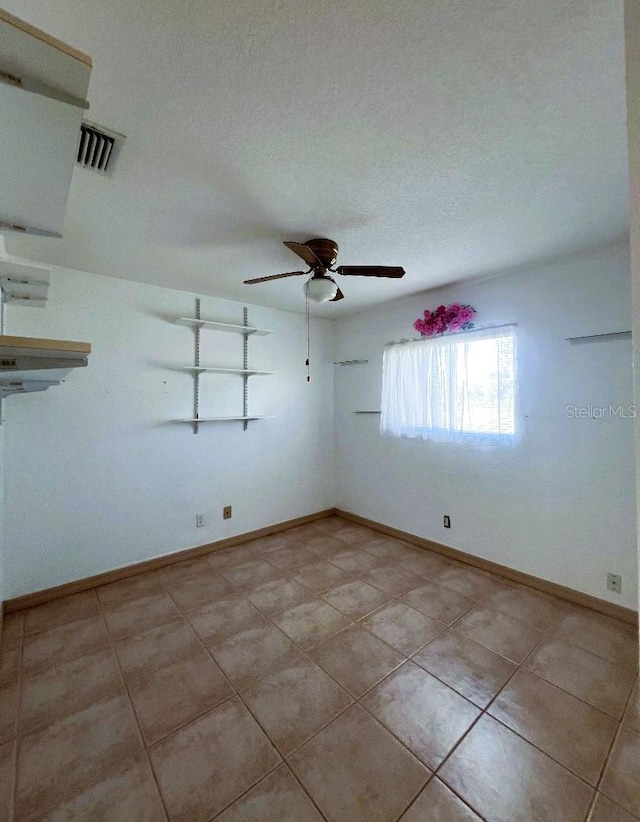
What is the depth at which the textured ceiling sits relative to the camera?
912 mm

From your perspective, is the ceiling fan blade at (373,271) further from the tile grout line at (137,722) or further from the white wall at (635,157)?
the tile grout line at (137,722)

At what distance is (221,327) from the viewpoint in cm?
322

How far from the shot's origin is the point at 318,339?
13.5 feet

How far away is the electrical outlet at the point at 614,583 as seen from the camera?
7.18ft

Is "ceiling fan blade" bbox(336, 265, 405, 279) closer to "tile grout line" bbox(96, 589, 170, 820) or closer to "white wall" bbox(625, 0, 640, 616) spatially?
"white wall" bbox(625, 0, 640, 616)

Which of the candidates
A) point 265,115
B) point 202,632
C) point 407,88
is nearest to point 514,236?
point 407,88

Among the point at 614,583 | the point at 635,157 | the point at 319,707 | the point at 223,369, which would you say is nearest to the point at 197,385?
the point at 223,369

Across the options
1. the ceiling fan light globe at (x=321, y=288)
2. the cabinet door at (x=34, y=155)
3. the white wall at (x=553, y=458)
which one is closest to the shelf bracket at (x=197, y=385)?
the ceiling fan light globe at (x=321, y=288)

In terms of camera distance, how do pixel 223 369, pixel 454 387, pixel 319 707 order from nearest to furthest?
pixel 319 707 < pixel 454 387 < pixel 223 369

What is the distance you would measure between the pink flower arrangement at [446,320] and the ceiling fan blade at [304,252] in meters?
1.44

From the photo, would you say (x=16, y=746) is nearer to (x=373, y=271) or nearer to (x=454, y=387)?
(x=373, y=271)

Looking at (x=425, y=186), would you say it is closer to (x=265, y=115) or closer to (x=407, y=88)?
(x=407, y=88)

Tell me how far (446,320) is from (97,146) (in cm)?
260

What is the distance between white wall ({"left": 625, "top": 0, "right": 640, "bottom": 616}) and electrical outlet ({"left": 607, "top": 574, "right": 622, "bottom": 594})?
7.56 ft
